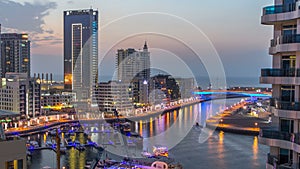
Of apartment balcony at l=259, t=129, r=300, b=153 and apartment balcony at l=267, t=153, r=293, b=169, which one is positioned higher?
apartment balcony at l=259, t=129, r=300, b=153

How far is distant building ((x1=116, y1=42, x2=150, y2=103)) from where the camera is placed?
20609 mm

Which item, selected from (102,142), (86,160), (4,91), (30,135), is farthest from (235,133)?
(4,91)

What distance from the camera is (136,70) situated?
24.2m

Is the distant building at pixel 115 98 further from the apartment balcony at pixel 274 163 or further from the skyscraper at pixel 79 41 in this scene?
the apartment balcony at pixel 274 163

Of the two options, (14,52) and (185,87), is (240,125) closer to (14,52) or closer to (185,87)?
(185,87)

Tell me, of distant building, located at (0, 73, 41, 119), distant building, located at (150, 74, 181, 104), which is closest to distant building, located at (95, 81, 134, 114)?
distant building, located at (150, 74, 181, 104)

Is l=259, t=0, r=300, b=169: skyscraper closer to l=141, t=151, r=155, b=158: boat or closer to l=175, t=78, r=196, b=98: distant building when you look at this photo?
l=141, t=151, r=155, b=158: boat

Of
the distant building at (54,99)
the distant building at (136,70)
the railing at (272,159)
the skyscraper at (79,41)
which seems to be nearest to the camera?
the railing at (272,159)

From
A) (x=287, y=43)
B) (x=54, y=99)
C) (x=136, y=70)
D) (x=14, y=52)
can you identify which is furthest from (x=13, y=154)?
(x=14, y=52)

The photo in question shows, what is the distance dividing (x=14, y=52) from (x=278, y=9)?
26437 millimetres

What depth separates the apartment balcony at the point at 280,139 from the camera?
1.66m

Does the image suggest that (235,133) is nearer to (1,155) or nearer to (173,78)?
(1,155)

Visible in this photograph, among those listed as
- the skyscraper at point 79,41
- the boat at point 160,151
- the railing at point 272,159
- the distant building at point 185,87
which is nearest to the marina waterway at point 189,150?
the boat at point 160,151

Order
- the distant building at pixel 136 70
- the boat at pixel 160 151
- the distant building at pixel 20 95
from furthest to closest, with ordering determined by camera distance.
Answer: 1. the distant building at pixel 136 70
2. the distant building at pixel 20 95
3. the boat at pixel 160 151
